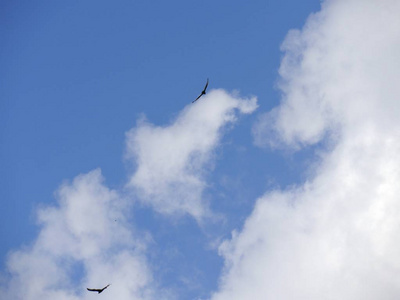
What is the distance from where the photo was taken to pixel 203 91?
1804 inches
